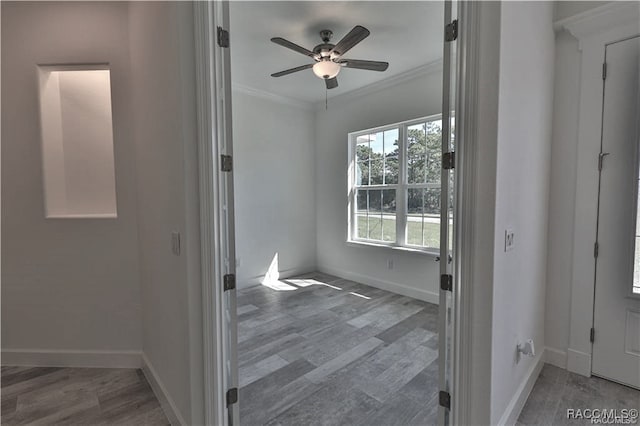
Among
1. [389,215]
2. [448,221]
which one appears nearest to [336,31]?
[448,221]

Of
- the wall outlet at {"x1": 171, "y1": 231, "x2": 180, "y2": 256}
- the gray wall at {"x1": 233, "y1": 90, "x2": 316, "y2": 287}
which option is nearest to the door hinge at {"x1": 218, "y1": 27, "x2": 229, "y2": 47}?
the wall outlet at {"x1": 171, "y1": 231, "x2": 180, "y2": 256}

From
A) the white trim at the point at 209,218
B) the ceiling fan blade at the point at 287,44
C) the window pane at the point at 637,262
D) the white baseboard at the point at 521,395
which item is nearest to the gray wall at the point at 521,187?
the white baseboard at the point at 521,395

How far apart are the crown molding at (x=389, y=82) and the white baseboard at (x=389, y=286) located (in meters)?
2.55

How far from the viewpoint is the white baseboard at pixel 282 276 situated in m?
4.27

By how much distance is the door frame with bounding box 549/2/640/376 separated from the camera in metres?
2.01

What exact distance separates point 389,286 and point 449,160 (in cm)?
294

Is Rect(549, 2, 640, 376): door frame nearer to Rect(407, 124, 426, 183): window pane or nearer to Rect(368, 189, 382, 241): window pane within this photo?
Rect(407, 124, 426, 183): window pane

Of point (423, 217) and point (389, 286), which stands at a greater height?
point (423, 217)

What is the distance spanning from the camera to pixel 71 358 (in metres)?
2.31

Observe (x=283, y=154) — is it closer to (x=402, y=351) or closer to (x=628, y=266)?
(x=402, y=351)

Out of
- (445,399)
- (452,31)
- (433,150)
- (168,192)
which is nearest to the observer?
(452,31)

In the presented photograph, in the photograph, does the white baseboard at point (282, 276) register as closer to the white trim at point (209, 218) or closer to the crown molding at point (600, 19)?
the white trim at point (209, 218)

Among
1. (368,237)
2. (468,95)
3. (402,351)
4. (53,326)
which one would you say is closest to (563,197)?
(468,95)

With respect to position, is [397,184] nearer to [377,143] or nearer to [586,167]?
[377,143]
